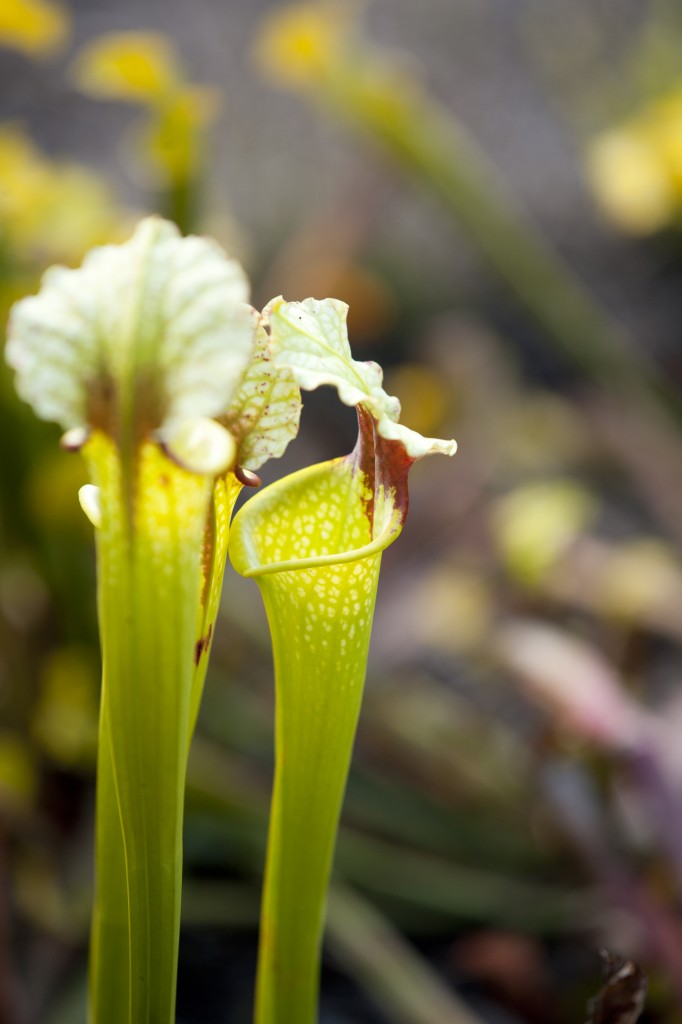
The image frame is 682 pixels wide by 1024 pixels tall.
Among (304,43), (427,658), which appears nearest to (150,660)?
(304,43)

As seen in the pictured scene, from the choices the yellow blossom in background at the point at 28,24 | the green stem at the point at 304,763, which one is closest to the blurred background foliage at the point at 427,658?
the yellow blossom in background at the point at 28,24

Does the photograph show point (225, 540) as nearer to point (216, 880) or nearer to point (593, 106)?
point (216, 880)

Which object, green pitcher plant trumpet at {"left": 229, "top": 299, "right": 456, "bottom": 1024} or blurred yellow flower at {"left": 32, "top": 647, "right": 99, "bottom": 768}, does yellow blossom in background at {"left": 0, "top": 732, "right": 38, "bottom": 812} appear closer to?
blurred yellow flower at {"left": 32, "top": 647, "right": 99, "bottom": 768}

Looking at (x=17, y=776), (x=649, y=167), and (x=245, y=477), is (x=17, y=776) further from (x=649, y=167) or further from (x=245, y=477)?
(x=649, y=167)

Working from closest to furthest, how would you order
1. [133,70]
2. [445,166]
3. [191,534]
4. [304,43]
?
1. [191,534]
2. [133,70]
3. [304,43]
4. [445,166]

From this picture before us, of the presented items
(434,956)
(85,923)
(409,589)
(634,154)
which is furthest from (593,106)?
(85,923)

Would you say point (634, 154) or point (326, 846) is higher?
point (634, 154)

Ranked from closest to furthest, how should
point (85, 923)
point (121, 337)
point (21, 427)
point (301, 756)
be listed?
point (121, 337) → point (301, 756) → point (85, 923) → point (21, 427)
